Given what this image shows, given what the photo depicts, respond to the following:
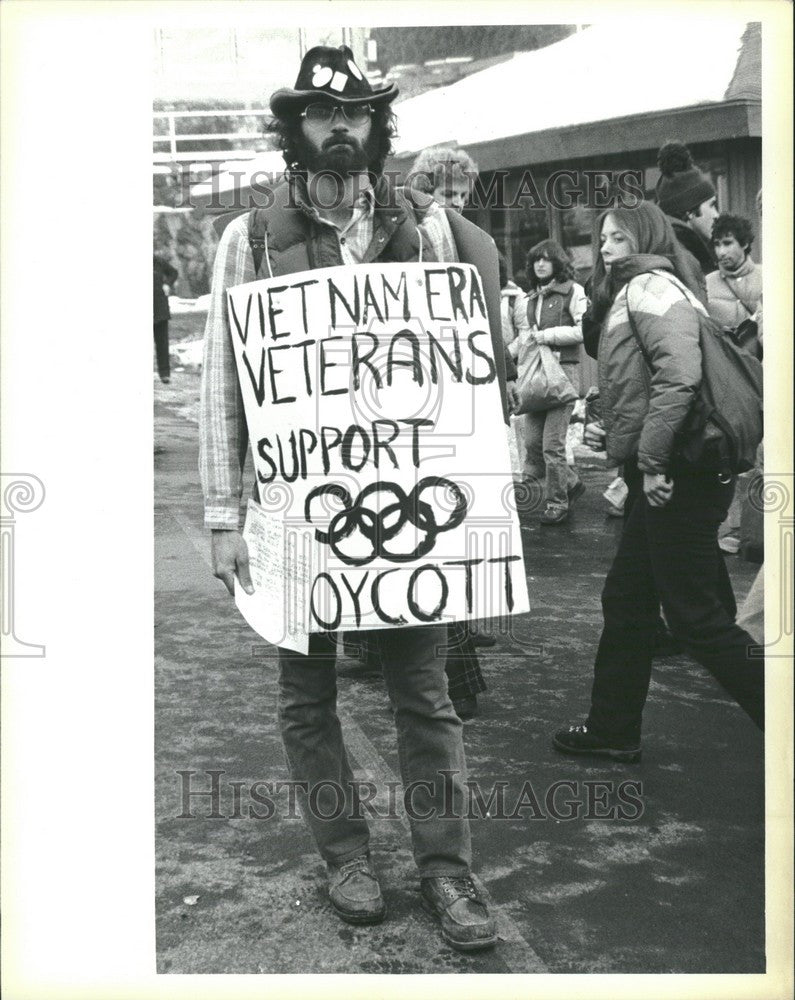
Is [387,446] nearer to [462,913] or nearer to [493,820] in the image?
[462,913]

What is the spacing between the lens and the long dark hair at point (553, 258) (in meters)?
6.64

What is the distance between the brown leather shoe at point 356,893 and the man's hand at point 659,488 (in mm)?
1338

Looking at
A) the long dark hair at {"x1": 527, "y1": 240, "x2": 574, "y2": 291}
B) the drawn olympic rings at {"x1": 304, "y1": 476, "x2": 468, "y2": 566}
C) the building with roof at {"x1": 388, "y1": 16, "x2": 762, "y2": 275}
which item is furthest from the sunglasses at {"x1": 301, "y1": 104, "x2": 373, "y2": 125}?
the long dark hair at {"x1": 527, "y1": 240, "x2": 574, "y2": 291}

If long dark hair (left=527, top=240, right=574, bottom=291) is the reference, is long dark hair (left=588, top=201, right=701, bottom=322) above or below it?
below

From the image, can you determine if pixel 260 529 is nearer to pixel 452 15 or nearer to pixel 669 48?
pixel 452 15

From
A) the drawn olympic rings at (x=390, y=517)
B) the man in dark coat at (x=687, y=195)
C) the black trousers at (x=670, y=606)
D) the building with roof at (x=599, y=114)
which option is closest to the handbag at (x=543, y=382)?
the building with roof at (x=599, y=114)

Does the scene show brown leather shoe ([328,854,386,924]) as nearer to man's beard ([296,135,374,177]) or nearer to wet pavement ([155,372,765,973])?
wet pavement ([155,372,765,973])

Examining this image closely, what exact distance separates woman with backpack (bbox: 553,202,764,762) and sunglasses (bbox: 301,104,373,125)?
1.05 meters

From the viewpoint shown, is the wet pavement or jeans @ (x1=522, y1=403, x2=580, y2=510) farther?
jeans @ (x1=522, y1=403, x2=580, y2=510)

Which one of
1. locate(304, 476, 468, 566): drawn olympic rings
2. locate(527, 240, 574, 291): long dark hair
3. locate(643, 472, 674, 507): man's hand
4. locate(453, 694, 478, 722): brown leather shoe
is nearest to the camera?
locate(304, 476, 468, 566): drawn olympic rings

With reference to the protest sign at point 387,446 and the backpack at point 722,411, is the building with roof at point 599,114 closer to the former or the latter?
the backpack at point 722,411

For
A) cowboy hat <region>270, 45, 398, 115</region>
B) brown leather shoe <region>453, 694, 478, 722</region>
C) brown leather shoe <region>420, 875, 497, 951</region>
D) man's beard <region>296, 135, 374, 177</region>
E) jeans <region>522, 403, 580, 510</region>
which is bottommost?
brown leather shoe <region>420, 875, 497, 951</region>

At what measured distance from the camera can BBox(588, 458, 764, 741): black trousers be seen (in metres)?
3.57

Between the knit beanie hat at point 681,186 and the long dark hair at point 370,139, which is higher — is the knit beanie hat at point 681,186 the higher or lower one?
the higher one
